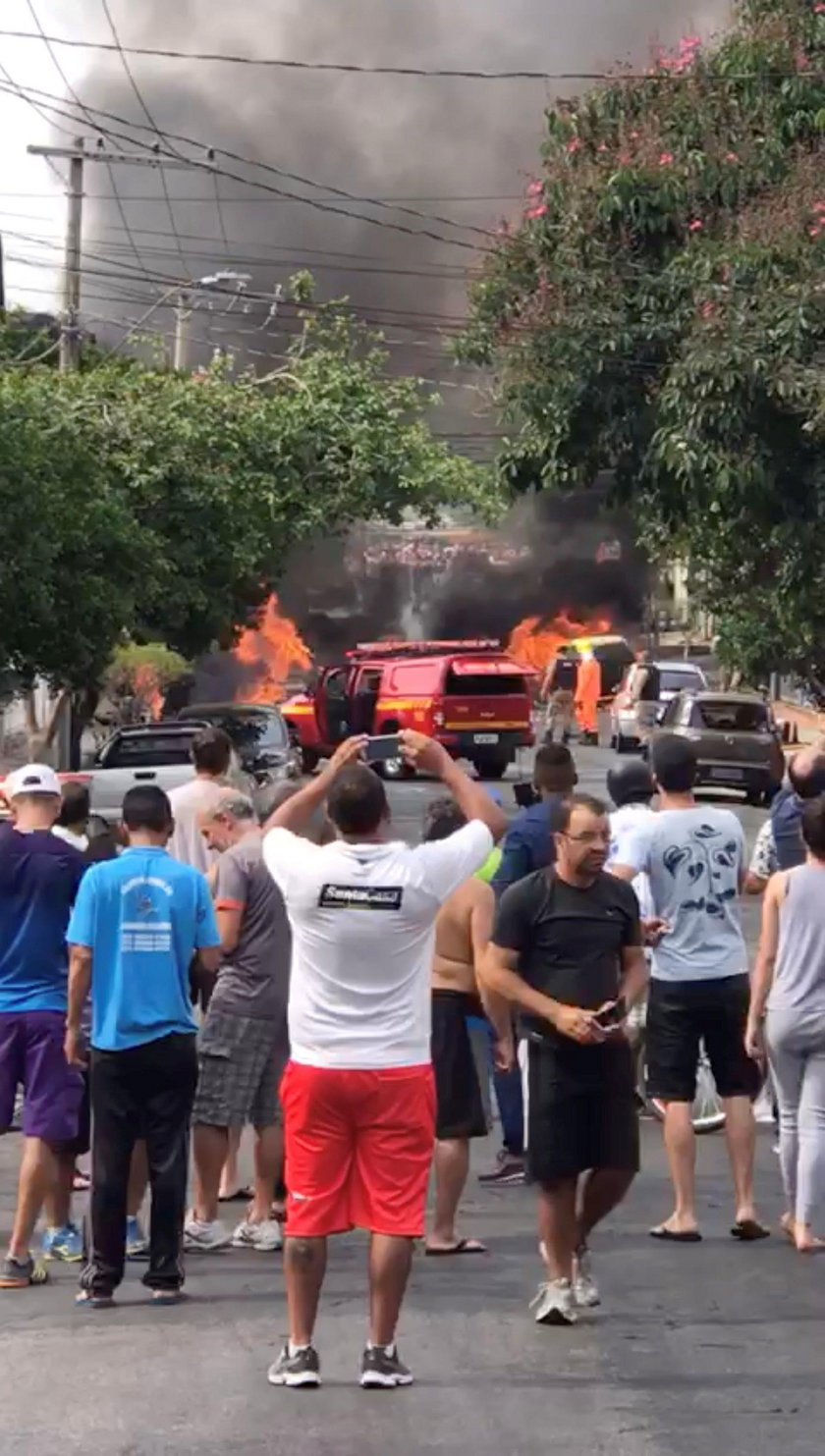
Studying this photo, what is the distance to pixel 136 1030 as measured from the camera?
737 cm

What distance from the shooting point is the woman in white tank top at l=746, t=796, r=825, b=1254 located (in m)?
8.01

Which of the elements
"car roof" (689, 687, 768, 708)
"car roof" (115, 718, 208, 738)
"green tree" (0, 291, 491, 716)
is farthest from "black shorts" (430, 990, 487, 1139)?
"car roof" (689, 687, 768, 708)

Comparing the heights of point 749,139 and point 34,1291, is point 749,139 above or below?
above

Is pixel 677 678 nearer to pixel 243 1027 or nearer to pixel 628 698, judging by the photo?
pixel 628 698

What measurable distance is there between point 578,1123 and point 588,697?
3718cm

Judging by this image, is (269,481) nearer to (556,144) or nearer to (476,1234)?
(556,144)

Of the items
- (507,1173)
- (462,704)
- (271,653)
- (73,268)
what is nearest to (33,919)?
(507,1173)

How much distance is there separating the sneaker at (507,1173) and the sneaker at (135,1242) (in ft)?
5.65

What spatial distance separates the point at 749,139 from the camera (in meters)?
20.0

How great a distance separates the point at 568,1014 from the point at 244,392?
27987mm

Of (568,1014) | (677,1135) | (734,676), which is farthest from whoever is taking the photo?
(734,676)

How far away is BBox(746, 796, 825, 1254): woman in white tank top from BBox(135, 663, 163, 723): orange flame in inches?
1292

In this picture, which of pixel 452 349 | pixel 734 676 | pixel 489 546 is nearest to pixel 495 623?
pixel 489 546

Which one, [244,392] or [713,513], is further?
[244,392]
